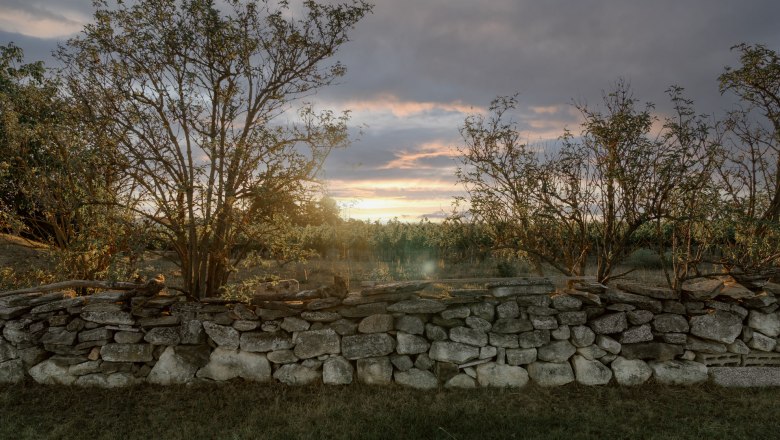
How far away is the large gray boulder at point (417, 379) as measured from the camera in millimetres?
6605

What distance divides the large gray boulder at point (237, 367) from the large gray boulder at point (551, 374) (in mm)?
3724

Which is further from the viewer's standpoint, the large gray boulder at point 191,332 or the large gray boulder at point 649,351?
the large gray boulder at point 191,332

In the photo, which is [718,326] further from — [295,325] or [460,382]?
[295,325]

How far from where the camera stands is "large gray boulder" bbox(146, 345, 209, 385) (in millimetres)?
6793

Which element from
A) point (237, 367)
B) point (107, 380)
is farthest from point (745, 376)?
point (107, 380)

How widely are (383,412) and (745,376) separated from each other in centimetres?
518

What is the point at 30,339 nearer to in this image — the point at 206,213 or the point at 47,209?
the point at 47,209

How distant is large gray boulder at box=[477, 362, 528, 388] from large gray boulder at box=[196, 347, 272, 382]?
2990mm

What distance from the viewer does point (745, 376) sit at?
6.82 m

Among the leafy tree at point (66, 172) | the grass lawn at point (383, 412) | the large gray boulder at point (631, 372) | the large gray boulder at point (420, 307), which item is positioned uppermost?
the leafy tree at point (66, 172)

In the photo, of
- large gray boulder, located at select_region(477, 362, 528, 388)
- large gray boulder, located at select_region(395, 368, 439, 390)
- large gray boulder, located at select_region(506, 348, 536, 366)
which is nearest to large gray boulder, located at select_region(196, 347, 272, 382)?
large gray boulder, located at select_region(395, 368, 439, 390)

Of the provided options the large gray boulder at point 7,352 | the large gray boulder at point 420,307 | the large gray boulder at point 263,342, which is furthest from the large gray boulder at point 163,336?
the large gray boulder at point 420,307

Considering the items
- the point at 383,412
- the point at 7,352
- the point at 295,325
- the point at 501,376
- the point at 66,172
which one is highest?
the point at 66,172

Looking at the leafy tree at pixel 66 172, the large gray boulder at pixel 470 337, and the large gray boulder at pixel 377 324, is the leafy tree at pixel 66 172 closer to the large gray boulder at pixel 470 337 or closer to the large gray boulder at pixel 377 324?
the large gray boulder at pixel 377 324
